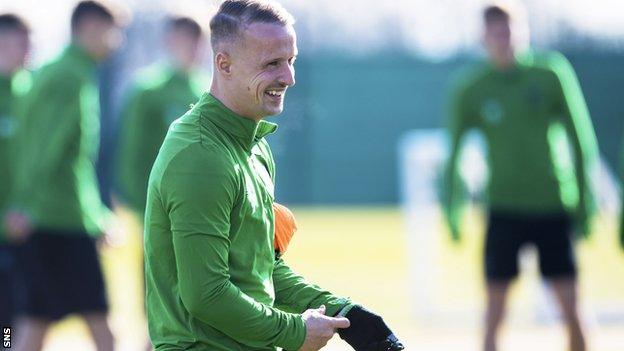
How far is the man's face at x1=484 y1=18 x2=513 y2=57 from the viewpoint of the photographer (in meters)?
9.16

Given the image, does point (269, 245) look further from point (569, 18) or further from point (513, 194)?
point (569, 18)

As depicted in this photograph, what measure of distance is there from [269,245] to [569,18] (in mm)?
28917

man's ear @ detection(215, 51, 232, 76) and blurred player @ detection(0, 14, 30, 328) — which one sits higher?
man's ear @ detection(215, 51, 232, 76)

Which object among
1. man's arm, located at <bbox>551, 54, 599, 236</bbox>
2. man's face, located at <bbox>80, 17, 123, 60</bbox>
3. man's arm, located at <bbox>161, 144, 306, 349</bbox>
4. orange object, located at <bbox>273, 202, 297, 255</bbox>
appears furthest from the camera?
man's arm, located at <bbox>551, 54, 599, 236</bbox>

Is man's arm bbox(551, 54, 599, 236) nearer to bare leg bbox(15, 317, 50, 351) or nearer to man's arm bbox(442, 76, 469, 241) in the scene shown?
man's arm bbox(442, 76, 469, 241)

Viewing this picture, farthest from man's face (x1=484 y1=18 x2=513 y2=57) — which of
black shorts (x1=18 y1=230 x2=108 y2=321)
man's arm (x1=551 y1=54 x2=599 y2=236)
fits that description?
black shorts (x1=18 y1=230 x2=108 y2=321)

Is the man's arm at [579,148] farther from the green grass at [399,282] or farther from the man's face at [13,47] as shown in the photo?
the man's face at [13,47]

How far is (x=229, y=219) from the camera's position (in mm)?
4230

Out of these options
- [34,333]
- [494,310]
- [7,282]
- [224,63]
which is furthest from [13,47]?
[224,63]

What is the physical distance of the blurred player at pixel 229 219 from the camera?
4.16 m

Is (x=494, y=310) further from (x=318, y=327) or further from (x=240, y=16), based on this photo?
(x=240, y=16)

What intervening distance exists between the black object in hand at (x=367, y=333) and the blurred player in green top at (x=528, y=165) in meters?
4.74

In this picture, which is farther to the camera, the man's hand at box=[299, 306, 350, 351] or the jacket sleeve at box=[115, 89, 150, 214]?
the jacket sleeve at box=[115, 89, 150, 214]

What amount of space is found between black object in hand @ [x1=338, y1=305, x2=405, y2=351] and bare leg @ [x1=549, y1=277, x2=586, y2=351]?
15.4ft
